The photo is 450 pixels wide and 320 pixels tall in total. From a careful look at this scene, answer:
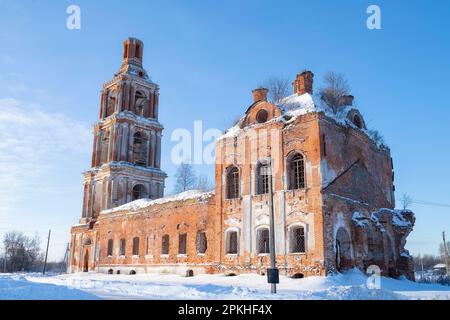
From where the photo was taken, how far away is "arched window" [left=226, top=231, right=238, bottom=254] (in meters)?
21.4

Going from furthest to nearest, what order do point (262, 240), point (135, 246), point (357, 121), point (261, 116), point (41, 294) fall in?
1. point (135, 246)
2. point (357, 121)
3. point (261, 116)
4. point (262, 240)
5. point (41, 294)

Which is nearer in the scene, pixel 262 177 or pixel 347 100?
pixel 262 177

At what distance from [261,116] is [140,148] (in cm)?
1878

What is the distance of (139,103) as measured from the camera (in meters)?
39.9

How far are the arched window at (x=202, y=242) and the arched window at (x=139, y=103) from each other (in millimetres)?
18479

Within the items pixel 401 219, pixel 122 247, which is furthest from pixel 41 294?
pixel 122 247

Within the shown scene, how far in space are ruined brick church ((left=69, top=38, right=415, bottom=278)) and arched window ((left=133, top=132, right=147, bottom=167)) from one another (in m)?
8.72

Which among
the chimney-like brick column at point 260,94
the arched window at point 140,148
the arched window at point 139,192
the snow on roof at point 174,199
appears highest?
the arched window at point 140,148

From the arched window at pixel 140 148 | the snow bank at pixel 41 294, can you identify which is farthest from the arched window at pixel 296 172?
the arched window at pixel 140 148

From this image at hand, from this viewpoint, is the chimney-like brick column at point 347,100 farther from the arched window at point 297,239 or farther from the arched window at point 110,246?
the arched window at point 110,246

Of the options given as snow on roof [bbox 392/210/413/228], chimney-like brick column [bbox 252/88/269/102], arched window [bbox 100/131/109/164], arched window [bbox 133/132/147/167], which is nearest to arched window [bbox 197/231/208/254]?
chimney-like brick column [bbox 252/88/269/102]

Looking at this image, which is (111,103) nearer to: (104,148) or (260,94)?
(104,148)

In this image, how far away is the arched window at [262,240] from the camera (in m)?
20.1
